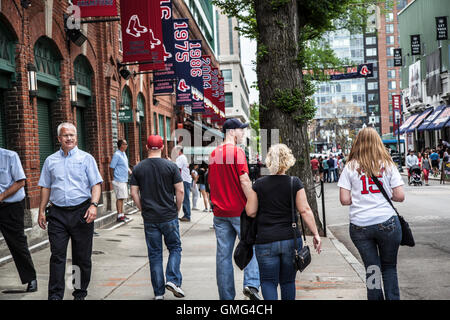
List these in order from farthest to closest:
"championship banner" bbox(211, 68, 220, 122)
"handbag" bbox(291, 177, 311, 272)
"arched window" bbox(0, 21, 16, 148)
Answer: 1. "championship banner" bbox(211, 68, 220, 122)
2. "arched window" bbox(0, 21, 16, 148)
3. "handbag" bbox(291, 177, 311, 272)

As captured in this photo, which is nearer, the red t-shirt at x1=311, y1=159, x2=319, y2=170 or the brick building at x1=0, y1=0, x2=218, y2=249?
the brick building at x1=0, y1=0, x2=218, y2=249

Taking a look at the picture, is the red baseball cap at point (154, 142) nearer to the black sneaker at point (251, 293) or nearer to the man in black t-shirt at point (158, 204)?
the man in black t-shirt at point (158, 204)

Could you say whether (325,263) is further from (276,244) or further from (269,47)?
(269,47)

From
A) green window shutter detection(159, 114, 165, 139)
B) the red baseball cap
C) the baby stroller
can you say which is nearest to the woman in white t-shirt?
the red baseball cap

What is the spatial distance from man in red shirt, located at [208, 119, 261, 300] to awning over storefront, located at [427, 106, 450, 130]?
34.1 metres

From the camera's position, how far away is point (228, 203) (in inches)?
238

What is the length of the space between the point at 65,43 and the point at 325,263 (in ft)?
29.3

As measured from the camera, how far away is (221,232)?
6.10 metres

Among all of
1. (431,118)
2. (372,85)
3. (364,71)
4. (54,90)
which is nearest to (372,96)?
(372,85)

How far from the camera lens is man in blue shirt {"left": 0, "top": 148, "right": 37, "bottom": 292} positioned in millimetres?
6680

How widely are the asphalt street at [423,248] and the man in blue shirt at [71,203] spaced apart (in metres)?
3.61

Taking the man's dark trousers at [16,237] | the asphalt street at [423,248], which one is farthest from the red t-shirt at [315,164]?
the man's dark trousers at [16,237]

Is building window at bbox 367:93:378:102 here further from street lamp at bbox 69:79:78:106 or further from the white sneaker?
the white sneaker
